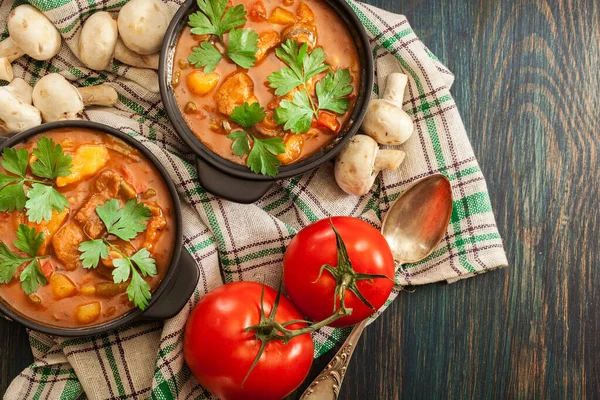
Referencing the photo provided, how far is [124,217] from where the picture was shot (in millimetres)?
2340

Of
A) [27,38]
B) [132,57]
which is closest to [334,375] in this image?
[132,57]

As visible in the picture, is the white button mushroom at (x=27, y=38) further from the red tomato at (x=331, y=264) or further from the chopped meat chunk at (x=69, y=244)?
the red tomato at (x=331, y=264)

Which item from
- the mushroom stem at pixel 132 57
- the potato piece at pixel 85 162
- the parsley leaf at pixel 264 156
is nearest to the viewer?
the potato piece at pixel 85 162

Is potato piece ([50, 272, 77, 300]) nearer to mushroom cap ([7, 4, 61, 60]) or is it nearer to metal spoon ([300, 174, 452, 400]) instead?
mushroom cap ([7, 4, 61, 60])

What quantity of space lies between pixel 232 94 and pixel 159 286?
0.77 meters

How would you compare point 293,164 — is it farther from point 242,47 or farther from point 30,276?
point 30,276

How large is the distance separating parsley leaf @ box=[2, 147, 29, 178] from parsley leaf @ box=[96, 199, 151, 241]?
11.9 inches

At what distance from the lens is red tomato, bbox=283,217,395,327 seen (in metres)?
2.42

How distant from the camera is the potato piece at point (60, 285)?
7.66 feet

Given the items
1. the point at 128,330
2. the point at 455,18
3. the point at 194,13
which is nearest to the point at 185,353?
the point at 128,330

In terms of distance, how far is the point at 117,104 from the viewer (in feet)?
9.07

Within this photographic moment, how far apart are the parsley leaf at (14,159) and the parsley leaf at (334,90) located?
1099mm

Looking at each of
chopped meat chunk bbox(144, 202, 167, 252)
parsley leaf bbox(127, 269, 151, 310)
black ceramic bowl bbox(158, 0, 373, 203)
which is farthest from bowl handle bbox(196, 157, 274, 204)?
parsley leaf bbox(127, 269, 151, 310)

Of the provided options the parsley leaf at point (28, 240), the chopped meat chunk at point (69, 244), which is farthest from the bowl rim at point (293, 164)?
the parsley leaf at point (28, 240)
